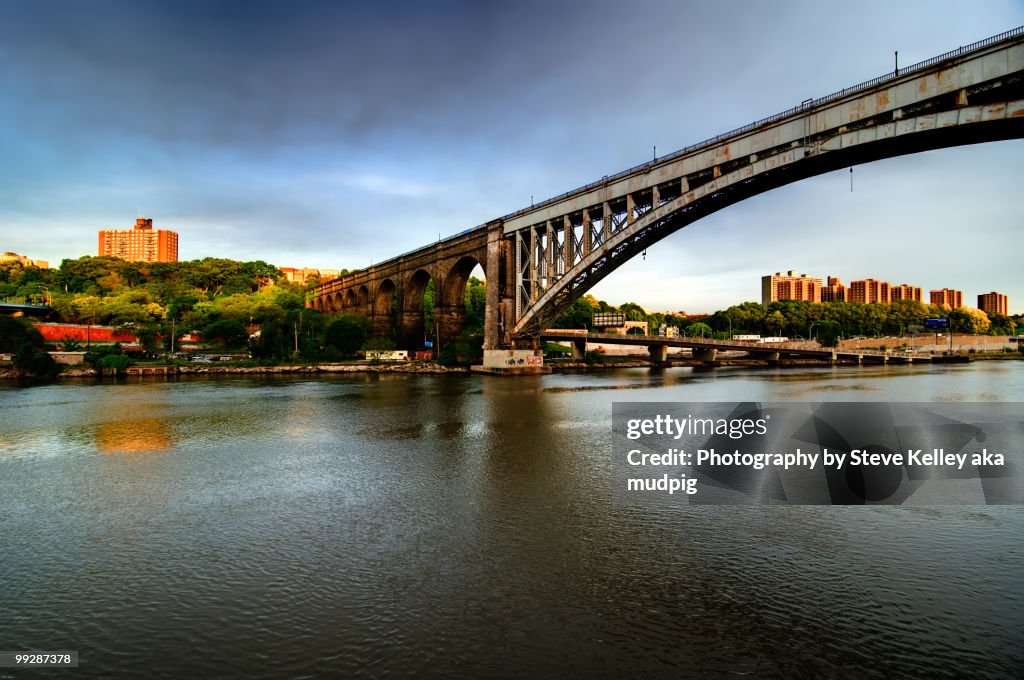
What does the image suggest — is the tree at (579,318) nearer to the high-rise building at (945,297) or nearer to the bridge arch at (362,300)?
the bridge arch at (362,300)

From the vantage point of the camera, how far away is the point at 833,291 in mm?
185250

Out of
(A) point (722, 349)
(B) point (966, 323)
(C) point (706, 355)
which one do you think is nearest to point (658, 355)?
(A) point (722, 349)

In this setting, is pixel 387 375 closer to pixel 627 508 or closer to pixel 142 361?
pixel 142 361

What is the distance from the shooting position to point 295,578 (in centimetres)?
794

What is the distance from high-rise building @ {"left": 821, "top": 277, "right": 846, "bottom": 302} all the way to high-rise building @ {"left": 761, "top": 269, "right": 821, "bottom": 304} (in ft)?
6.39

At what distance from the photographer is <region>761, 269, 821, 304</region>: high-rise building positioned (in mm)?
180875

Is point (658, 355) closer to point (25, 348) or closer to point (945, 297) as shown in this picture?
point (25, 348)

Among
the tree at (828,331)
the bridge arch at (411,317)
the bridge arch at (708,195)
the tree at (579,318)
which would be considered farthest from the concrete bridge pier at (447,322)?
the tree at (828,331)

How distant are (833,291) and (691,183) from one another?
18021 cm

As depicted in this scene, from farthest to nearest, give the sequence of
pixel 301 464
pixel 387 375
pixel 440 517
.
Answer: pixel 387 375 → pixel 301 464 → pixel 440 517

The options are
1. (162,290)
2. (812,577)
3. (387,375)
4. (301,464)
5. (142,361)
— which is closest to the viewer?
(812,577)

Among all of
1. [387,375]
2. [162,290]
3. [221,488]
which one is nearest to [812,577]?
[221,488]

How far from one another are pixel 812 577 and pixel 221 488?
12.0m

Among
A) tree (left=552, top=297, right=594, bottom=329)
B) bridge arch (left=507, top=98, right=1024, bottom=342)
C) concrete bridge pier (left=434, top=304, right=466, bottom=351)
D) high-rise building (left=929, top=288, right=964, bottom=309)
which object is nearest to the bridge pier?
tree (left=552, top=297, right=594, bottom=329)
